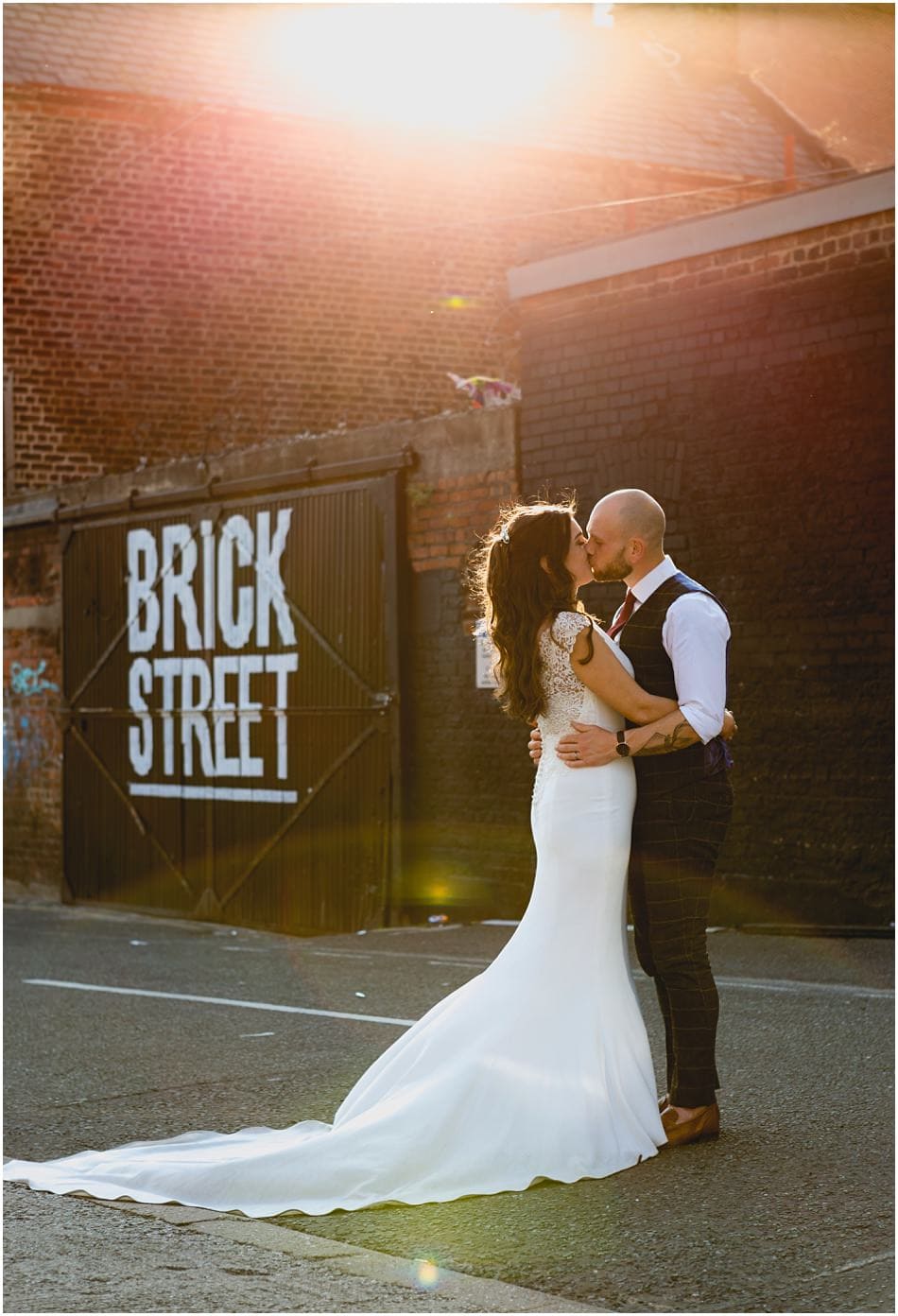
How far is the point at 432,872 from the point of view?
13281 mm

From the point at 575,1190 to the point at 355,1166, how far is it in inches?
25.1

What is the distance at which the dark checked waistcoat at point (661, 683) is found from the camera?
579 cm

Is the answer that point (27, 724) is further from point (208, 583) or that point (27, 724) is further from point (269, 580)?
point (269, 580)

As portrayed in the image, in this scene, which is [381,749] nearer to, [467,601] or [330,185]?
[467,601]

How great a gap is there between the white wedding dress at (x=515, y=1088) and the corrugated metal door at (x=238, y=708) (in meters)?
7.55

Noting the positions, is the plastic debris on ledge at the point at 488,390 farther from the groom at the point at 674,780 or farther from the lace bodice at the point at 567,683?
the lace bodice at the point at 567,683

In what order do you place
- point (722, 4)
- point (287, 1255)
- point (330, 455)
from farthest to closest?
1. point (722, 4)
2. point (330, 455)
3. point (287, 1255)

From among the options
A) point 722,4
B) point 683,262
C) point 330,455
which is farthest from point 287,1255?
point 722,4

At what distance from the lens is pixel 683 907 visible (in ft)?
19.0

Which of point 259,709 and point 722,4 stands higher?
point 722,4

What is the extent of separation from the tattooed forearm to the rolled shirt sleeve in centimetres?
3

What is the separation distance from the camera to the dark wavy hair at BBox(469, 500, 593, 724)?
573cm

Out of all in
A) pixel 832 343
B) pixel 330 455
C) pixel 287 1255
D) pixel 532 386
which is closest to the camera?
pixel 287 1255

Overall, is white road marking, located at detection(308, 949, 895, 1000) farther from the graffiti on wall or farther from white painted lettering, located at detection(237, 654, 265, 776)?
the graffiti on wall
